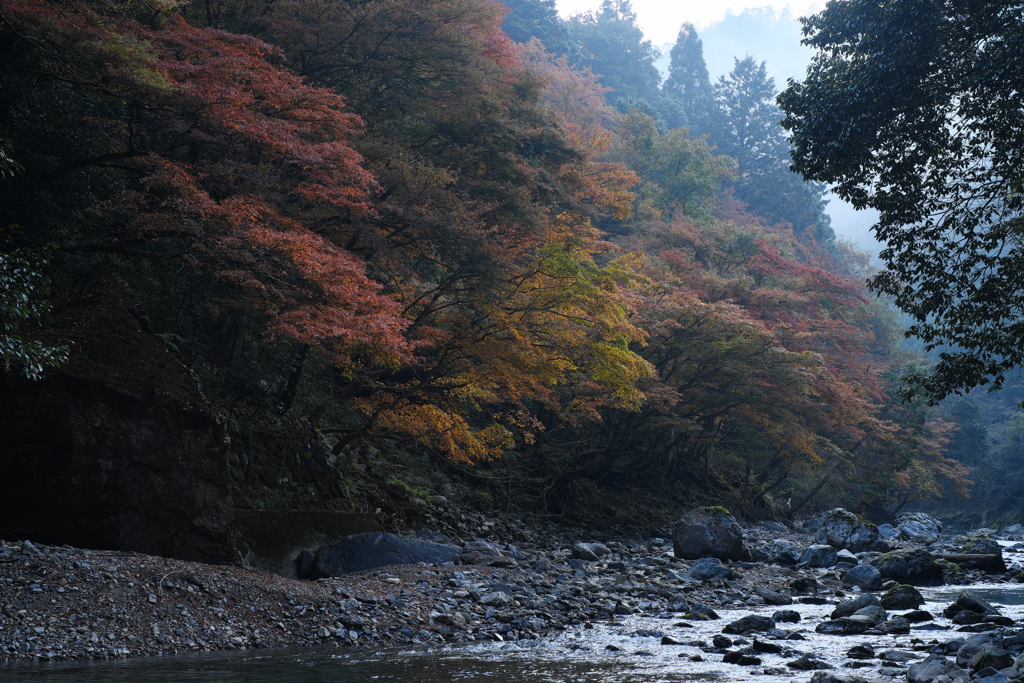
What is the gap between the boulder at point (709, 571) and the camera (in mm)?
12898

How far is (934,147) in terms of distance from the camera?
32.9ft

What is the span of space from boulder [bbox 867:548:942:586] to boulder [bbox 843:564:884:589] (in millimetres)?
776

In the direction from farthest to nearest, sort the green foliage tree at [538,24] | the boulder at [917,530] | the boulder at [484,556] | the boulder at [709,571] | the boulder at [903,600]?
the green foliage tree at [538,24] → the boulder at [917,530] → the boulder at [709,571] → the boulder at [484,556] → the boulder at [903,600]

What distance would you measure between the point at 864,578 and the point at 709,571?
2.76 metres

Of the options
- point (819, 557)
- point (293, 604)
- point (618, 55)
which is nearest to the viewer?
point (293, 604)

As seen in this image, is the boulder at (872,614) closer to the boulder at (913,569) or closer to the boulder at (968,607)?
the boulder at (968,607)

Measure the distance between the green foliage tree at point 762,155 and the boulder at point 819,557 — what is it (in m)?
30.8

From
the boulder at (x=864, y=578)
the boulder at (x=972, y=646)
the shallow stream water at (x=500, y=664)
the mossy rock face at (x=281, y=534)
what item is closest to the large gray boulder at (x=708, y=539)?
the boulder at (x=864, y=578)

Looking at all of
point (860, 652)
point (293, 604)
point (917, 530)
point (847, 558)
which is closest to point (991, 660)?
point (860, 652)

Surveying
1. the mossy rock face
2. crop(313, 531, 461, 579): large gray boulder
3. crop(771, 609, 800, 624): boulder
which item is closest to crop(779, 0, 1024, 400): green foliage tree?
crop(771, 609, 800, 624): boulder

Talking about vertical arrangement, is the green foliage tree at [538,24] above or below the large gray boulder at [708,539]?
above

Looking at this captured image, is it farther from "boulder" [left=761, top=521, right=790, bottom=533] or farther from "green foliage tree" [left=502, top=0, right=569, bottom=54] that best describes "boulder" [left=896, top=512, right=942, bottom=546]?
"green foliage tree" [left=502, top=0, right=569, bottom=54]

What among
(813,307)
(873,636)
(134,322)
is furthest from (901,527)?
(134,322)

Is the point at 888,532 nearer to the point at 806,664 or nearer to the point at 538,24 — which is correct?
the point at 806,664
